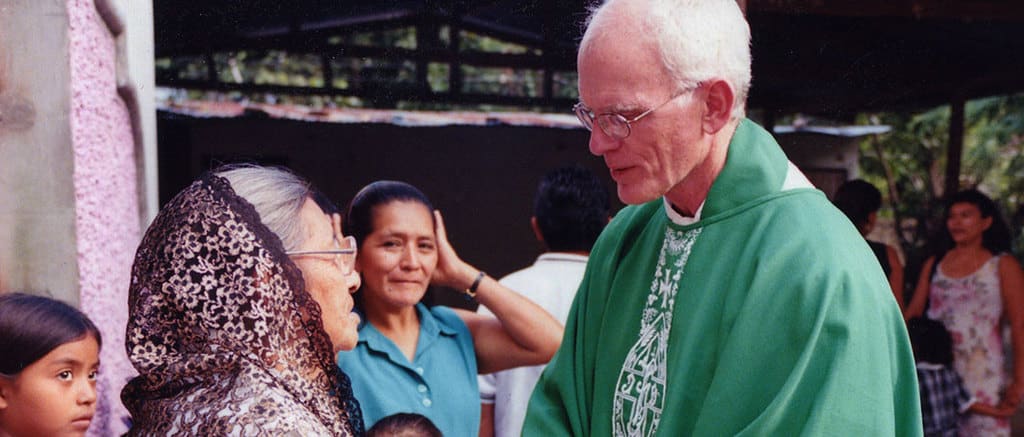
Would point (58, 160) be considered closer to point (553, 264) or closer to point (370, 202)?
point (370, 202)

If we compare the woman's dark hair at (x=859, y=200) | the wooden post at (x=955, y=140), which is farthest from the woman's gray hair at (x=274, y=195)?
the wooden post at (x=955, y=140)

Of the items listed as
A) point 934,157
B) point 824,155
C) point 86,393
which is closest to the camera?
point 86,393

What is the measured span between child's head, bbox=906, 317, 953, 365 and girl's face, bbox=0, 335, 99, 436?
450 cm

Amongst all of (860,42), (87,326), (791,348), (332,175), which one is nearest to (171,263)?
(87,326)

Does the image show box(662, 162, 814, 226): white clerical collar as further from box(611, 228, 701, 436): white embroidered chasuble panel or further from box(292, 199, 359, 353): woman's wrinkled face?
box(292, 199, 359, 353): woman's wrinkled face

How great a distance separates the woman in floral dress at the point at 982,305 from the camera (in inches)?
209

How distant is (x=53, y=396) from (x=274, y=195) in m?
0.93

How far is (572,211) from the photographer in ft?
11.5

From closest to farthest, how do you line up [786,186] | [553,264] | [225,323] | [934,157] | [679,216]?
[225,323] < [786,186] < [679,216] < [553,264] < [934,157]

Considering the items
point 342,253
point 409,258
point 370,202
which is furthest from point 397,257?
point 342,253

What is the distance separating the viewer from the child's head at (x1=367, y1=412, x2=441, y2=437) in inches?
99.0

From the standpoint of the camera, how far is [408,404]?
2625mm

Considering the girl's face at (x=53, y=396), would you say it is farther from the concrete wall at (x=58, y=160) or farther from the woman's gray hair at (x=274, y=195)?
the woman's gray hair at (x=274, y=195)

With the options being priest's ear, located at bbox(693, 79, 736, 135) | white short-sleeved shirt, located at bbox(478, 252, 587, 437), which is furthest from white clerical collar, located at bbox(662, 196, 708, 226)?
white short-sleeved shirt, located at bbox(478, 252, 587, 437)
